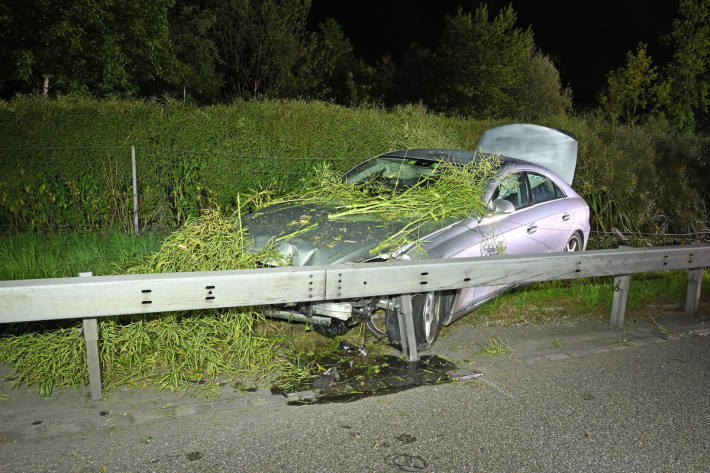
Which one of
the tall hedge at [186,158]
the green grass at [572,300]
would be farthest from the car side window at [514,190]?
the tall hedge at [186,158]

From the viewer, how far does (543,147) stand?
9016mm

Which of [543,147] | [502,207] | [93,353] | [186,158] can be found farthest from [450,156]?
[186,158]

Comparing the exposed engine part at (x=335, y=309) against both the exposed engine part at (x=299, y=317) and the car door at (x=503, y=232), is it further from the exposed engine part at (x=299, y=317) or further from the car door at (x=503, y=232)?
the car door at (x=503, y=232)

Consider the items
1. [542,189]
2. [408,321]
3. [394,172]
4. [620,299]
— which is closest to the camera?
[408,321]

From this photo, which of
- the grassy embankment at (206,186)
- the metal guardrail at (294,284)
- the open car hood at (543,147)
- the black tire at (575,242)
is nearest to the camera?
the metal guardrail at (294,284)

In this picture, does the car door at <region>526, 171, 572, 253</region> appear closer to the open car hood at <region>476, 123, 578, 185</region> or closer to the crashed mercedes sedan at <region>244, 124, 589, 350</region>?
the crashed mercedes sedan at <region>244, 124, 589, 350</region>

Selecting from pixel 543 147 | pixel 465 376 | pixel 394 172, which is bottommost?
pixel 465 376

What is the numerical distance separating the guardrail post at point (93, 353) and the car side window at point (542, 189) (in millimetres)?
4868

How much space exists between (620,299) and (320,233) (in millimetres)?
2977

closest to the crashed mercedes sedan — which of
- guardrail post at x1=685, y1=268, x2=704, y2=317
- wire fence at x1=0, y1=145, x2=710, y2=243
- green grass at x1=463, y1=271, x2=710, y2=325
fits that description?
green grass at x1=463, y1=271, x2=710, y2=325

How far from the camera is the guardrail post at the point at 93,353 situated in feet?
13.0

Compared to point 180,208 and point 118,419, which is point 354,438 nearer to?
point 118,419

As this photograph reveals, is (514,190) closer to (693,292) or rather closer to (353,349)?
(693,292)

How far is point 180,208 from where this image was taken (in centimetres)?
943
